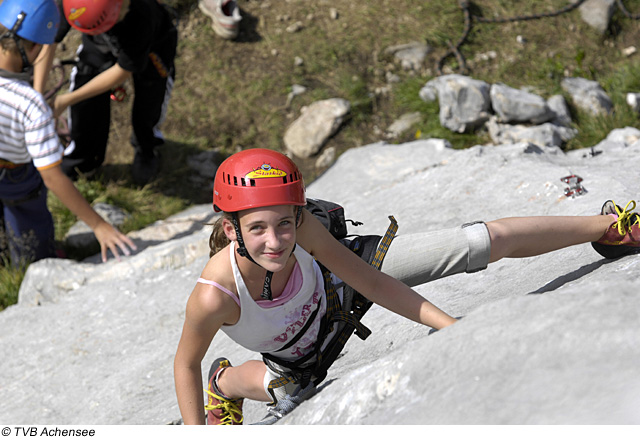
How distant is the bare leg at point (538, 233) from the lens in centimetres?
272

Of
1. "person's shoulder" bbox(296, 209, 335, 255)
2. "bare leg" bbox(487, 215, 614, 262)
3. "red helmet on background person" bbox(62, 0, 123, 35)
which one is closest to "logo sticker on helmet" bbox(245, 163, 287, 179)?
"person's shoulder" bbox(296, 209, 335, 255)

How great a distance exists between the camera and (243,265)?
2367mm

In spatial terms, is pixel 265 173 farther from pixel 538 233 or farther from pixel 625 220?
pixel 625 220

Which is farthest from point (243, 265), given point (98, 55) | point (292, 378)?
point (98, 55)

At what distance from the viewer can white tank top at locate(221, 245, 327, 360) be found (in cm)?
249

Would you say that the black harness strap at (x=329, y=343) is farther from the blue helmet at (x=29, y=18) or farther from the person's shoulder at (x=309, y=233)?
the blue helmet at (x=29, y=18)

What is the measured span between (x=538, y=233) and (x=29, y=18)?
140 inches

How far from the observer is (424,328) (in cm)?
296

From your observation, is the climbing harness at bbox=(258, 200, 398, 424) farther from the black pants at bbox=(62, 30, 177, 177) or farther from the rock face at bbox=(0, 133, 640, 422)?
the black pants at bbox=(62, 30, 177, 177)

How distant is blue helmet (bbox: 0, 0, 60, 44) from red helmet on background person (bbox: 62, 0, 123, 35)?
442 mm

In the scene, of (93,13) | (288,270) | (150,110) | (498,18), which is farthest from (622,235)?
(498,18)

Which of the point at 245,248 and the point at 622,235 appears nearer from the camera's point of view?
the point at 245,248

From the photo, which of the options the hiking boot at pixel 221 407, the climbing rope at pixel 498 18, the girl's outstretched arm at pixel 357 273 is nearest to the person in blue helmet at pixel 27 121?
the hiking boot at pixel 221 407

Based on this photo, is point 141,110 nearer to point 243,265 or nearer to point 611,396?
point 243,265
